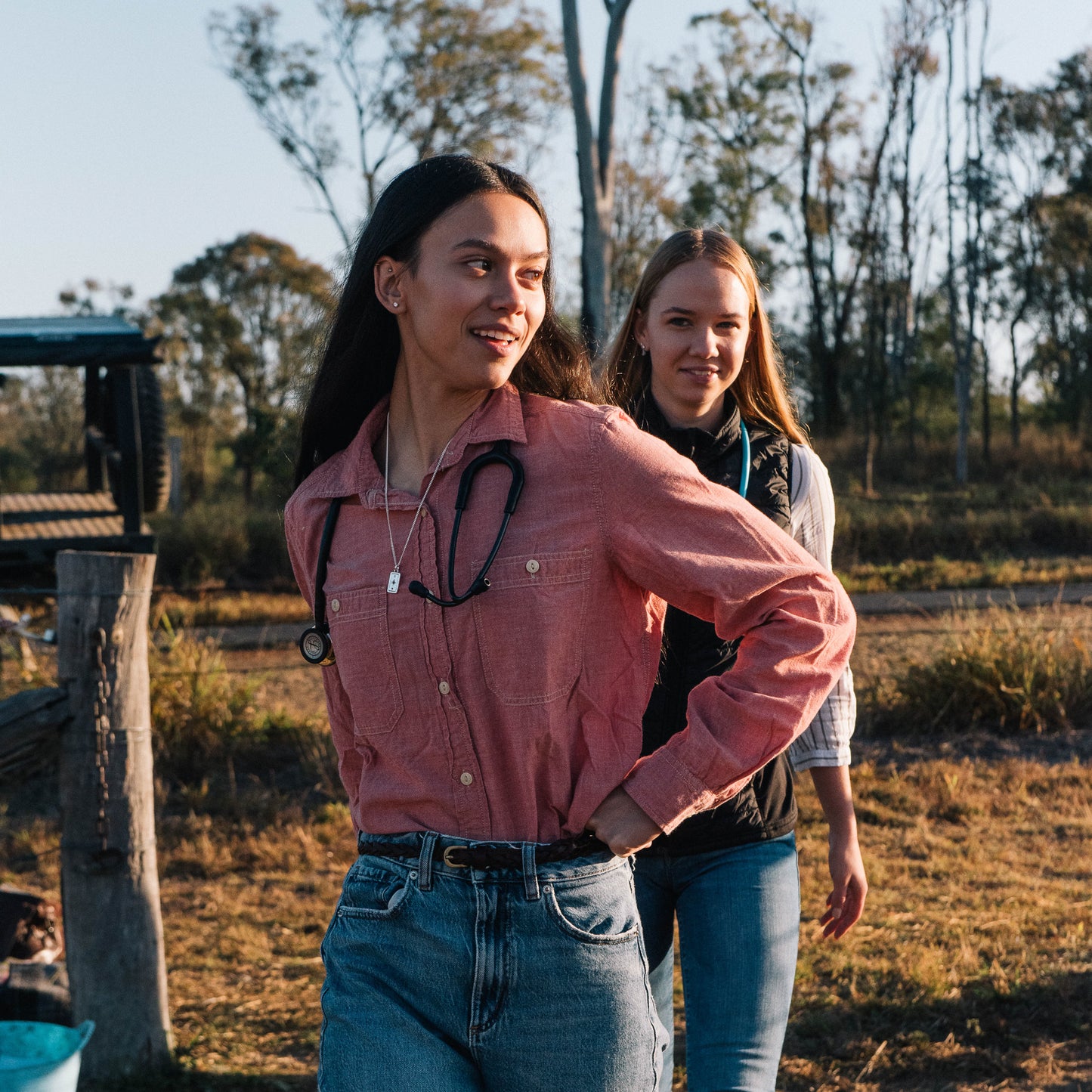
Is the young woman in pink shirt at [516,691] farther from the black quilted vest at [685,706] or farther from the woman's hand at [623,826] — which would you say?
the black quilted vest at [685,706]

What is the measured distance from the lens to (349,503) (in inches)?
71.6

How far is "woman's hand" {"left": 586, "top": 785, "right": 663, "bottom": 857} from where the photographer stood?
1602mm

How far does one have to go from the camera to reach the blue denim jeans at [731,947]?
205 centimetres

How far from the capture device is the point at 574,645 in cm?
161

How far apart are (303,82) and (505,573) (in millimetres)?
25998

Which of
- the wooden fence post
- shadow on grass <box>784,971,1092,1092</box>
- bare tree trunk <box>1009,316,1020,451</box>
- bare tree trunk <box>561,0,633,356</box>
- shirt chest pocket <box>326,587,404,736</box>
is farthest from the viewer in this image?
bare tree trunk <box>1009,316,1020,451</box>

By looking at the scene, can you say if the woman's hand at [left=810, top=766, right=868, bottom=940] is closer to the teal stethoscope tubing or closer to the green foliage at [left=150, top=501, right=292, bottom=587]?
the teal stethoscope tubing

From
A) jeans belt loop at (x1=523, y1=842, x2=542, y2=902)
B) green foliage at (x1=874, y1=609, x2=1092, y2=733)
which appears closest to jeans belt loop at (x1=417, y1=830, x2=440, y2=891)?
jeans belt loop at (x1=523, y1=842, x2=542, y2=902)

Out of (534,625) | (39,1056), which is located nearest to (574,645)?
(534,625)

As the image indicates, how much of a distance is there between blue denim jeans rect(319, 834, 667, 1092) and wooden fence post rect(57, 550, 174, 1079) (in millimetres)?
2010

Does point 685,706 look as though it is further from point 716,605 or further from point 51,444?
point 51,444

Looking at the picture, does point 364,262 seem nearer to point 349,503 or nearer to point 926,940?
point 349,503

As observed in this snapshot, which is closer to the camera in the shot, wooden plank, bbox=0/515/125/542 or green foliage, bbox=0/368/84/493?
wooden plank, bbox=0/515/125/542

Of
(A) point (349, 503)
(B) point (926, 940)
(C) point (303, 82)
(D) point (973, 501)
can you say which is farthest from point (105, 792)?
(C) point (303, 82)
